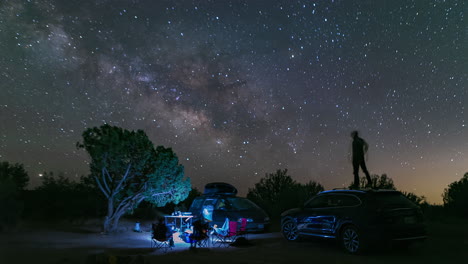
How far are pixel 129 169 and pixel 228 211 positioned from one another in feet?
14.9

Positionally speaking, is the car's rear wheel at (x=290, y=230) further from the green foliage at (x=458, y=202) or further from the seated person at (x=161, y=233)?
the green foliage at (x=458, y=202)

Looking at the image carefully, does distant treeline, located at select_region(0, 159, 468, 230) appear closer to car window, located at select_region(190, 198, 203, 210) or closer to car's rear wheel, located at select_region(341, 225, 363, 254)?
car window, located at select_region(190, 198, 203, 210)

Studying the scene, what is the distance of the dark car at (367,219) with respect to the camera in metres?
8.49

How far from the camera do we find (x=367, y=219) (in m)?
8.62

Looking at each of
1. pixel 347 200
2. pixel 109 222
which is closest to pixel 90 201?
pixel 109 222

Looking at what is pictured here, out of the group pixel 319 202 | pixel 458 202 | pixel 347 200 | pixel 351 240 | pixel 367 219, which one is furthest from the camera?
pixel 458 202

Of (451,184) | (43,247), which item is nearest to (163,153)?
(43,247)

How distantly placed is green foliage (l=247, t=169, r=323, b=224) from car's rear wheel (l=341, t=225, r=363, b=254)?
9217 millimetres

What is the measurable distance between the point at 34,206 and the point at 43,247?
37.5 ft

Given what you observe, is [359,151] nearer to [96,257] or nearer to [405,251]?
[405,251]

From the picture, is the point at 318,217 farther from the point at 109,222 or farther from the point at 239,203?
the point at 109,222

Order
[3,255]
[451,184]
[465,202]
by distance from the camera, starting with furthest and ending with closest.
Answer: [451,184] → [465,202] → [3,255]

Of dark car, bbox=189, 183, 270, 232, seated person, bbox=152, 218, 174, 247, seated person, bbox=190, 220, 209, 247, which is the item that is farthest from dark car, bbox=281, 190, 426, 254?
seated person, bbox=152, 218, 174, 247

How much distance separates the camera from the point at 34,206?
20.0m
